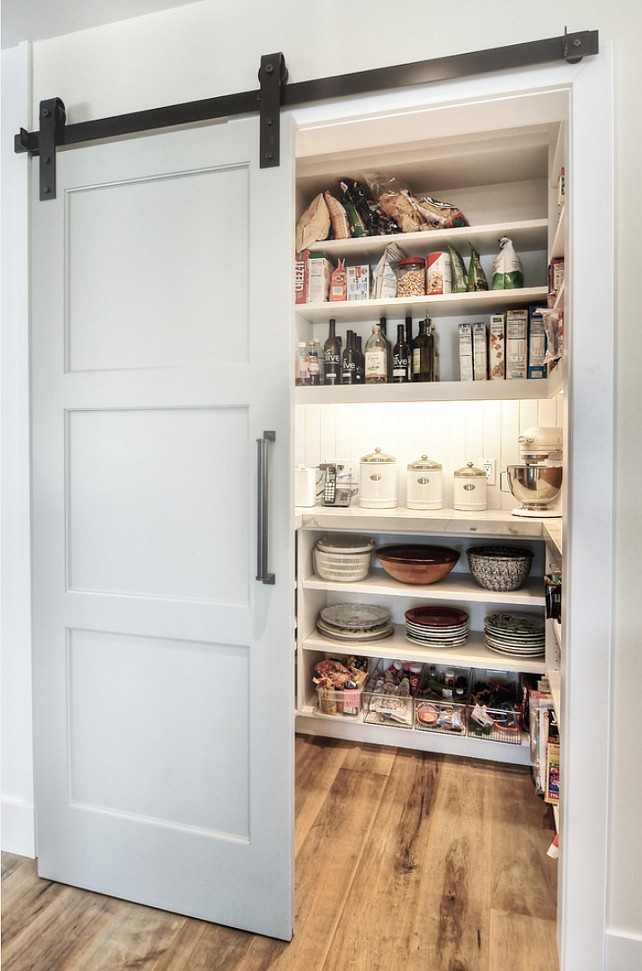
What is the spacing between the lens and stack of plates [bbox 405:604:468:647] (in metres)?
2.56

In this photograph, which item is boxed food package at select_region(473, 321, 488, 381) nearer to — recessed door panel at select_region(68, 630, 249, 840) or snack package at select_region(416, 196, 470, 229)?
snack package at select_region(416, 196, 470, 229)

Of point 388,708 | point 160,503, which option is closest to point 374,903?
point 388,708

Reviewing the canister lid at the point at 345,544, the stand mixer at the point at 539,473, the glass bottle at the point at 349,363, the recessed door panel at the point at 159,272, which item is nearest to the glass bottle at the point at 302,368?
the glass bottle at the point at 349,363

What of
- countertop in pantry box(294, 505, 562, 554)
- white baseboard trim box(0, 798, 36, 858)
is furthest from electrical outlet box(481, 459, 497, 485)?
white baseboard trim box(0, 798, 36, 858)

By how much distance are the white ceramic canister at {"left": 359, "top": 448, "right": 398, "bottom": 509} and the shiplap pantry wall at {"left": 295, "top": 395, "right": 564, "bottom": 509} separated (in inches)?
5.3

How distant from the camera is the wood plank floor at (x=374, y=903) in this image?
5.01 feet

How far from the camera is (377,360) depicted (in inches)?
103

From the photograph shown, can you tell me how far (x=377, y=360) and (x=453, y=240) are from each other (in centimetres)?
58

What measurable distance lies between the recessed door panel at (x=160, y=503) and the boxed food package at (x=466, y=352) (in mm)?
1268

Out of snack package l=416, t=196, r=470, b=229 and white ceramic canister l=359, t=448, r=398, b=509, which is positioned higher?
snack package l=416, t=196, r=470, b=229

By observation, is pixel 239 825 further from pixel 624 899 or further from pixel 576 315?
pixel 576 315

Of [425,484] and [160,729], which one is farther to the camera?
[425,484]

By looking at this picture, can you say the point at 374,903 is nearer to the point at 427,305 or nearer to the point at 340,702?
the point at 340,702

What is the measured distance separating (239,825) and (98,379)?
4.24 feet
